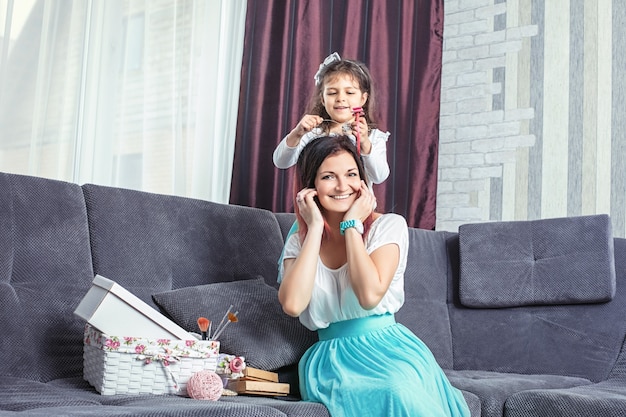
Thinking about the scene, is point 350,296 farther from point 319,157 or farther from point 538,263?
point 538,263

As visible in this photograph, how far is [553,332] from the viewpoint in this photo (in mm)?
2787

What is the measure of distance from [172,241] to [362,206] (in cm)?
61

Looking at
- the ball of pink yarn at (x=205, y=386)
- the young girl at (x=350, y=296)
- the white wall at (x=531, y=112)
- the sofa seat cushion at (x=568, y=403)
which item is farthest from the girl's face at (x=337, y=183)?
the white wall at (x=531, y=112)

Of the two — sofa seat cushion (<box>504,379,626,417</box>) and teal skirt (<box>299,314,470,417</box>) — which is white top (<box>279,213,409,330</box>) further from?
sofa seat cushion (<box>504,379,626,417</box>)

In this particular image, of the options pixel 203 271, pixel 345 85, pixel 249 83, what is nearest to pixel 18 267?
→ pixel 203 271

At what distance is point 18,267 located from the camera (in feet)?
6.86

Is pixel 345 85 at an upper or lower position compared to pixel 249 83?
lower

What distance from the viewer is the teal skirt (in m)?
1.85

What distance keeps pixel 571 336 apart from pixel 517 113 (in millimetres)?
1451

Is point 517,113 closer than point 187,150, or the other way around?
point 187,150

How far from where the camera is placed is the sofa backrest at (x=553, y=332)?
2.72 m

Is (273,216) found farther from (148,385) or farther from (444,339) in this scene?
(148,385)

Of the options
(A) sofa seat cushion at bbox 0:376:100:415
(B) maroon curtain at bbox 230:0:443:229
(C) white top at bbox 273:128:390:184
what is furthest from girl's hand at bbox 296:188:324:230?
(B) maroon curtain at bbox 230:0:443:229

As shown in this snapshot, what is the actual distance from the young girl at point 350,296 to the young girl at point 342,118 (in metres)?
0.17
